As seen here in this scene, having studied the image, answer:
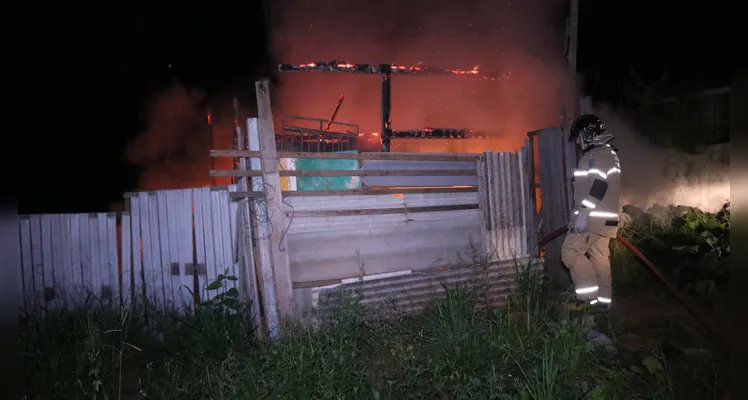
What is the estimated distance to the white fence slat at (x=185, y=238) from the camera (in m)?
6.17

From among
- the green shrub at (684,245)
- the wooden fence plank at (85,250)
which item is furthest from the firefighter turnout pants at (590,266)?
the wooden fence plank at (85,250)

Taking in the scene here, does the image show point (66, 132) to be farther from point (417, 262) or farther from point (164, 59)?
point (417, 262)

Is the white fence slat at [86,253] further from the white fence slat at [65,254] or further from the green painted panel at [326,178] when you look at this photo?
the green painted panel at [326,178]

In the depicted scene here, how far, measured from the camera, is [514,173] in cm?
713

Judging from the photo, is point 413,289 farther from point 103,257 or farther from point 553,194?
point 103,257

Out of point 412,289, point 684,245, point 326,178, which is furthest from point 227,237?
point 684,245

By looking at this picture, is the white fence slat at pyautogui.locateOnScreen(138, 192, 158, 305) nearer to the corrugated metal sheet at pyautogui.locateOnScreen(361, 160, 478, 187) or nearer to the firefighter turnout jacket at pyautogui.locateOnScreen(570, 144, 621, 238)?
the corrugated metal sheet at pyautogui.locateOnScreen(361, 160, 478, 187)

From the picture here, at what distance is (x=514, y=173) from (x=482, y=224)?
0.93 m

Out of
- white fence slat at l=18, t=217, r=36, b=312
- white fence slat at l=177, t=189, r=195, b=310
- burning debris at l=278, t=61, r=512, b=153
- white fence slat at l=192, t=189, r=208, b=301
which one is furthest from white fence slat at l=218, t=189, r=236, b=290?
burning debris at l=278, t=61, r=512, b=153

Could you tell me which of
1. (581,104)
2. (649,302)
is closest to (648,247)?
(649,302)

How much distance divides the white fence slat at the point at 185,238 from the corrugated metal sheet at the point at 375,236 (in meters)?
1.39

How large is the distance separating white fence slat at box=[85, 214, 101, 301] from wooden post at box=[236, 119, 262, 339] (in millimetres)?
1966

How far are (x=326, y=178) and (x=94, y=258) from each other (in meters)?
3.16

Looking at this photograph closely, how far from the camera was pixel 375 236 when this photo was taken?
6.24 metres
